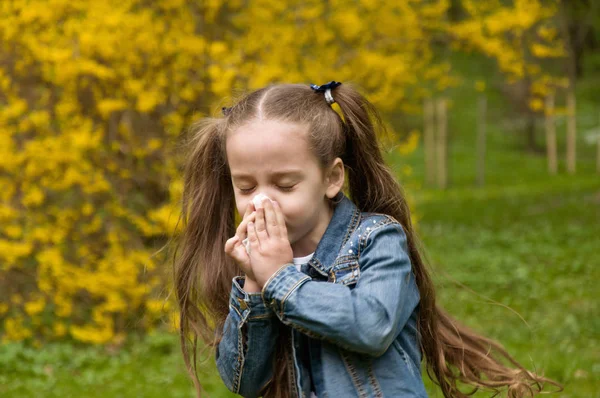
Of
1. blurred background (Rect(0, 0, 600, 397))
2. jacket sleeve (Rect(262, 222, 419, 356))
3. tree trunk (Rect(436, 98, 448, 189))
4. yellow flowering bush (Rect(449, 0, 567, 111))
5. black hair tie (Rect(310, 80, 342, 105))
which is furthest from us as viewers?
tree trunk (Rect(436, 98, 448, 189))

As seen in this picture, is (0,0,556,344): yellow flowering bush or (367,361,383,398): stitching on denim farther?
(0,0,556,344): yellow flowering bush

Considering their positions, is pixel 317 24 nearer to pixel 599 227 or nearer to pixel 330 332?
pixel 599 227

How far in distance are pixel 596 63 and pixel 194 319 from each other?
2862 centimetres

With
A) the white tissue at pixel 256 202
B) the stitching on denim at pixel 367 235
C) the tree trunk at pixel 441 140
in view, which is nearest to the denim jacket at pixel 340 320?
the stitching on denim at pixel 367 235

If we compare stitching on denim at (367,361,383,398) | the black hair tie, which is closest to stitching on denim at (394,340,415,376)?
stitching on denim at (367,361,383,398)

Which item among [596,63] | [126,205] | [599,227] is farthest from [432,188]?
[596,63]

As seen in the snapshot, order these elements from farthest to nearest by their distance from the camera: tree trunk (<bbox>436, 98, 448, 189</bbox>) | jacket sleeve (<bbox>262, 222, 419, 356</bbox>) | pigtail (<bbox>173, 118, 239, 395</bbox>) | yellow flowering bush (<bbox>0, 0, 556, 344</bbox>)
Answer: tree trunk (<bbox>436, 98, 448, 189</bbox>), yellow flowering bush (<bbox>0, 0, 556, 344</bbox>), pigtail (<bbox>173, 118, 239, 395</bbox>), jacket sleeve (<bbox>262, 222, 419, 356</bbox>)

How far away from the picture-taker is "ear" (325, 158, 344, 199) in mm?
2049

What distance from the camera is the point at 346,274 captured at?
1.93 meters

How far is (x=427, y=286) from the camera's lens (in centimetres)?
216

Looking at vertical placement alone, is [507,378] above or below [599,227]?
above

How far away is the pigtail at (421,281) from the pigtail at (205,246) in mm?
388

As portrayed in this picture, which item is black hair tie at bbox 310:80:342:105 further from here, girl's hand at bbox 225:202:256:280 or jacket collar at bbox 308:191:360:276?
girl's hand at bbox 225:202:256:280

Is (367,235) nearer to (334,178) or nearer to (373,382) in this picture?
(334,178)
